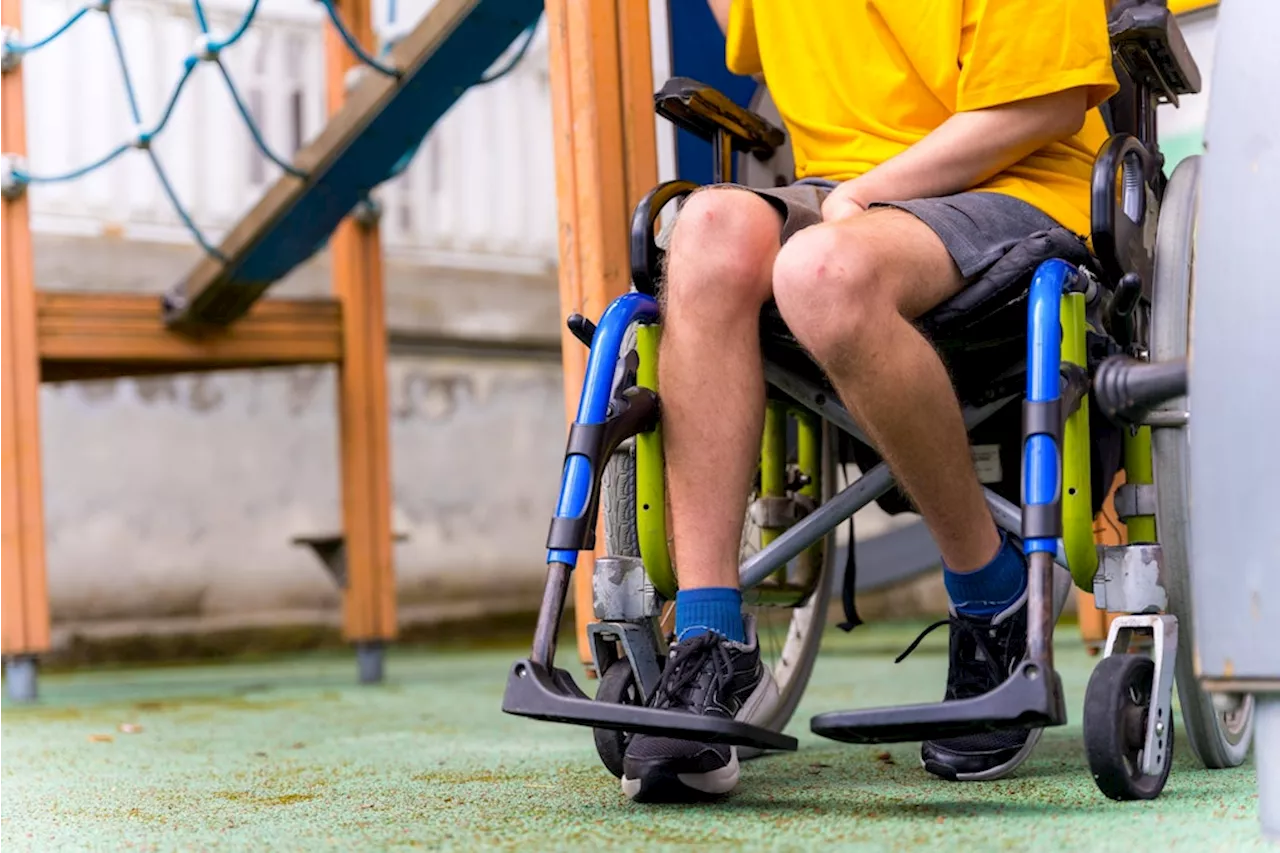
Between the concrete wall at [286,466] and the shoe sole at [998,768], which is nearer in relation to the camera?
the shoe sole at [998,768]

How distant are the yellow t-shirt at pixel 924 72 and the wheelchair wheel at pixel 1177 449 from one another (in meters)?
0.08

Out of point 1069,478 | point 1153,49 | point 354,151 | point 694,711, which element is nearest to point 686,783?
point 694,711

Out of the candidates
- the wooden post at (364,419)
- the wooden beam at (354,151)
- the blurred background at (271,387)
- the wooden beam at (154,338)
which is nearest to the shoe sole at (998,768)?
the wooden beam at (354,151)

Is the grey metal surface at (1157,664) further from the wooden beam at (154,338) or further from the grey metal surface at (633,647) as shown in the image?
the wooden beam at (154,338)

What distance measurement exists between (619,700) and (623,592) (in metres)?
0.10

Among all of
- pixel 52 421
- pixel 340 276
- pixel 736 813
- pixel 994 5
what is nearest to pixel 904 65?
pixel 994 5

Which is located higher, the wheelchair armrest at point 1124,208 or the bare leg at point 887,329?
the wheelchair armrest at point 1124,208

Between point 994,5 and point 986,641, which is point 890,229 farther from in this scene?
point 986,641

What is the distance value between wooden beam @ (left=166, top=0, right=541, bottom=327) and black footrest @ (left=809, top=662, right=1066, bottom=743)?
1.59 meters

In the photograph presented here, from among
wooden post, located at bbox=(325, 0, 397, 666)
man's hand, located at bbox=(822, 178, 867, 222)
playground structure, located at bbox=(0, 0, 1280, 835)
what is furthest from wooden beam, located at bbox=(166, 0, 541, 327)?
man's hand, located at bbox=(822, 178, 867, 222)

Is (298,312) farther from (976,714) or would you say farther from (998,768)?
(976,714)

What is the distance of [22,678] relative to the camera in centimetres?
280

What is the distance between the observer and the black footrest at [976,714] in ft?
3.51

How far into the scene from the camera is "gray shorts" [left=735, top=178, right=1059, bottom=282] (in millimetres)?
1274
